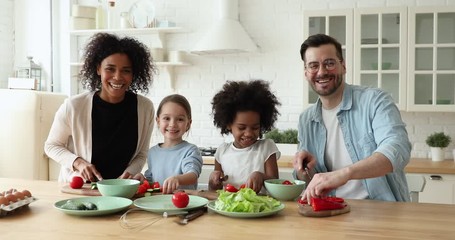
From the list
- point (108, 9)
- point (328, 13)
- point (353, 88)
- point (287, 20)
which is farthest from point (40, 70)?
point (353, 88)

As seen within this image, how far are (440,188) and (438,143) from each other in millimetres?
482

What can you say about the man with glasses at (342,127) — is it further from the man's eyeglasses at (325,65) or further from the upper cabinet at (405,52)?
the upper cabinet at (405,52)

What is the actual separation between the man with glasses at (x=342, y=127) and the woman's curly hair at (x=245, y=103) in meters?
0.17

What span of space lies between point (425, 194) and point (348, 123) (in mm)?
1648

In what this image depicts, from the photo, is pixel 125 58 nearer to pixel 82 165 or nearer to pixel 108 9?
pixel 82 165

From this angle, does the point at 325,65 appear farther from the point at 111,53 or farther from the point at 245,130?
the point at 111,53

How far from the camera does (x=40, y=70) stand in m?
4.64

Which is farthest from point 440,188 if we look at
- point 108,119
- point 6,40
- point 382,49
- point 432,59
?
point 6,40

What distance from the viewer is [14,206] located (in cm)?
151

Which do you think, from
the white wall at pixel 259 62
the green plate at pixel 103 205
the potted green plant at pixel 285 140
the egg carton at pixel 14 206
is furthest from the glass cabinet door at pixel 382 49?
the egg carton at pixel 14 206

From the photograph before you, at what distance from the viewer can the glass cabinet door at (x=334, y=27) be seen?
3.71 metres

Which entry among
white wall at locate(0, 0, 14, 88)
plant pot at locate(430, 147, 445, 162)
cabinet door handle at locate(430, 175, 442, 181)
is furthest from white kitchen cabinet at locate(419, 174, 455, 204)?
white wall at locate(0, 0, 14, 88)

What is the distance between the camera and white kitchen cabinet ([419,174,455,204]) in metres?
3.38

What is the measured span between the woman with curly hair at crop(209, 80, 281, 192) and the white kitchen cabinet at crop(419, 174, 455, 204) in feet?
5.46
